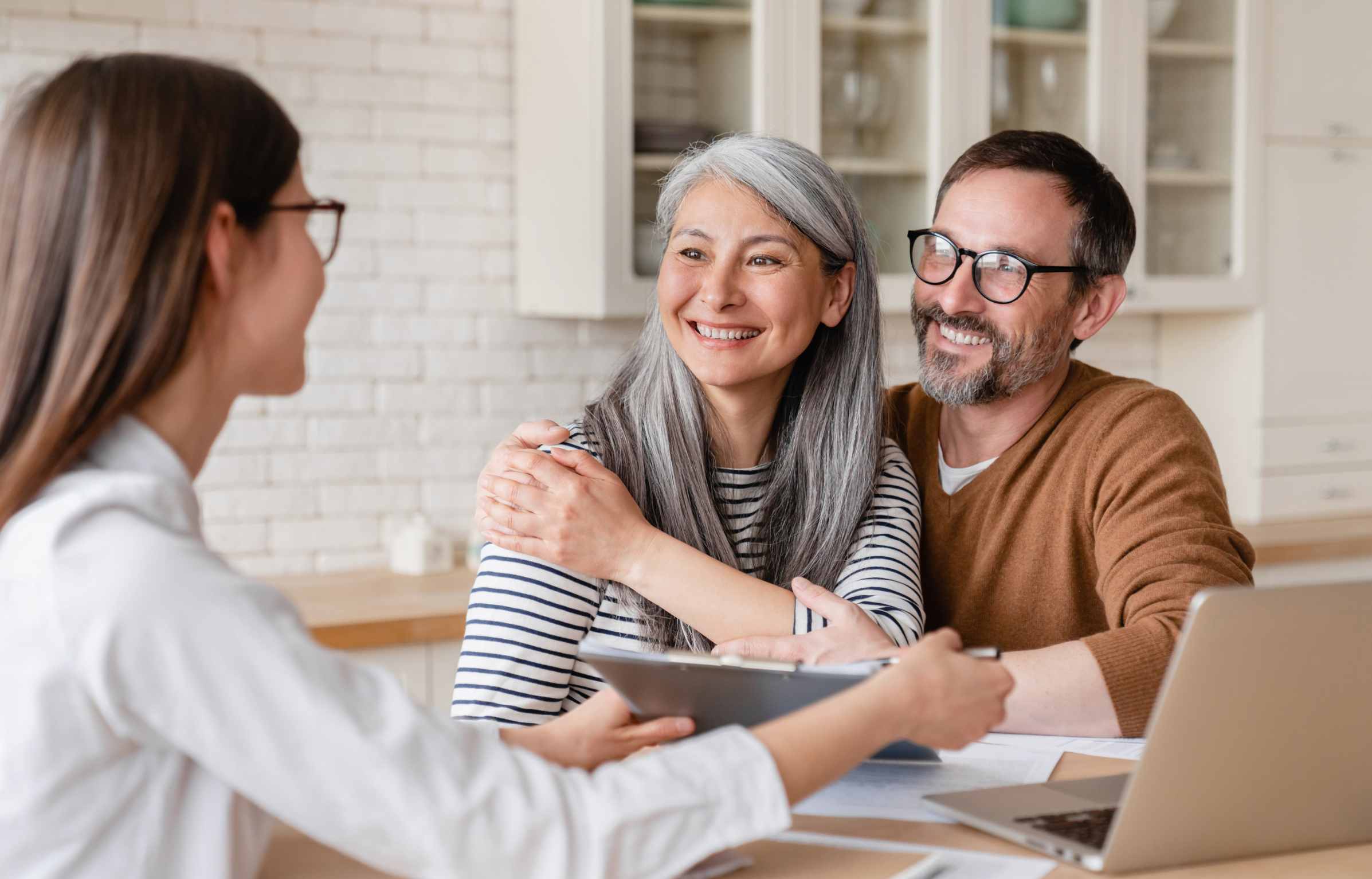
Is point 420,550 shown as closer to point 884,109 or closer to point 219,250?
point 884,109

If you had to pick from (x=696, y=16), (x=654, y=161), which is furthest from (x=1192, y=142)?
(x=654, y=161)

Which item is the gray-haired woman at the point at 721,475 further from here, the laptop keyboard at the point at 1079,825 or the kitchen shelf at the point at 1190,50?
the kitchen shelf at the point at 1190,50

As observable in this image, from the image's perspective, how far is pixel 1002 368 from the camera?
202 centimetres

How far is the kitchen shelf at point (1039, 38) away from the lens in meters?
3.53

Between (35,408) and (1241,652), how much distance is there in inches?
35.0

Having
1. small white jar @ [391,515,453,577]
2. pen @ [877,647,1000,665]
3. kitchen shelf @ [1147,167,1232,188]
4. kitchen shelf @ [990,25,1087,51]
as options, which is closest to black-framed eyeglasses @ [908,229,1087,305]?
Answer: pen @ [877,647,1000,665]

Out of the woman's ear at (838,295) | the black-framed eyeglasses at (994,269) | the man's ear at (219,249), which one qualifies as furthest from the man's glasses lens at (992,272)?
the man's ear at (219,249)

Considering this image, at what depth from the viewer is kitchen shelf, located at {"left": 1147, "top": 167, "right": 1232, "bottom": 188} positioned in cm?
377

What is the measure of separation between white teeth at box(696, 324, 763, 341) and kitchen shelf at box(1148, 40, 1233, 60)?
92.7 inches

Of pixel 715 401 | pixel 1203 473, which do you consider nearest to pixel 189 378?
pixel 715 401

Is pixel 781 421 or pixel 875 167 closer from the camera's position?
pixel 781 421

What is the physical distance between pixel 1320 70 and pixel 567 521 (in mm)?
3181

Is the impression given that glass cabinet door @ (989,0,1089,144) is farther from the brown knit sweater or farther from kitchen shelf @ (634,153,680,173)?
the brown knit sweater

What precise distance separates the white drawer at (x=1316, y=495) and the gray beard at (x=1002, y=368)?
215 centimetres
